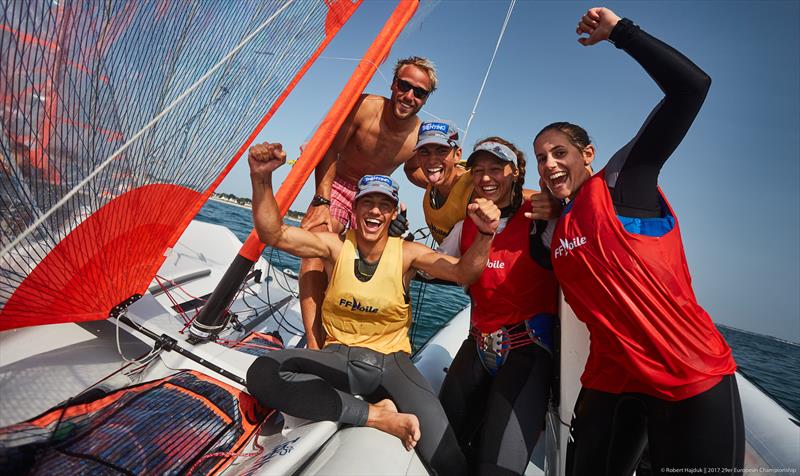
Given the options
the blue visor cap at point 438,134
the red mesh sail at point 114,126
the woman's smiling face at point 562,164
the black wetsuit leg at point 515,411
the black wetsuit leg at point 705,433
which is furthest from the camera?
the blue visor cap at point 438,134

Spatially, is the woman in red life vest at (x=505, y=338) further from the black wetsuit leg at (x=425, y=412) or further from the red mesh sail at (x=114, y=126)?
the red mesh sail at (x=114, y=126)

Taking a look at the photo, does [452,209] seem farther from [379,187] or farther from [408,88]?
[408,88]

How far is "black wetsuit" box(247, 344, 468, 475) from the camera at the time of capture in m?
1.78

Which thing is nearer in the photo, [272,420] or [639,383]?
[639,383]

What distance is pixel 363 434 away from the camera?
68.1 inches

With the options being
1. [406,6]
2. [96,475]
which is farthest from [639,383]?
[406,6]

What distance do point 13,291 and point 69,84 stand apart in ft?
2.65

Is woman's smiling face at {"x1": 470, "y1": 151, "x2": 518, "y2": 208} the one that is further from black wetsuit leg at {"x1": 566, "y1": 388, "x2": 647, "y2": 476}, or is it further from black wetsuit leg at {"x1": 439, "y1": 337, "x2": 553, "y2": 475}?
black wetsuit leg at {"x1": 566, "y1": 388, "x2": 647, "y2": 476}

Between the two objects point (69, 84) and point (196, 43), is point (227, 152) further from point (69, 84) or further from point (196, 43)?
point (69, 84)

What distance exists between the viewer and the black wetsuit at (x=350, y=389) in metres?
1.78

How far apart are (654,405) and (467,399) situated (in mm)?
1006

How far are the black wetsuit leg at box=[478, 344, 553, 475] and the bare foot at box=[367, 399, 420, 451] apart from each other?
1.21 ft

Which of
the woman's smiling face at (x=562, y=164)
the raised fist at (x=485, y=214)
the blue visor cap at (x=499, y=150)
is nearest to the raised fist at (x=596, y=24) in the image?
the woman's smiling face at (x=562, y=164)

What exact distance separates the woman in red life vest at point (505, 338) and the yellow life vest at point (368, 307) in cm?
46
